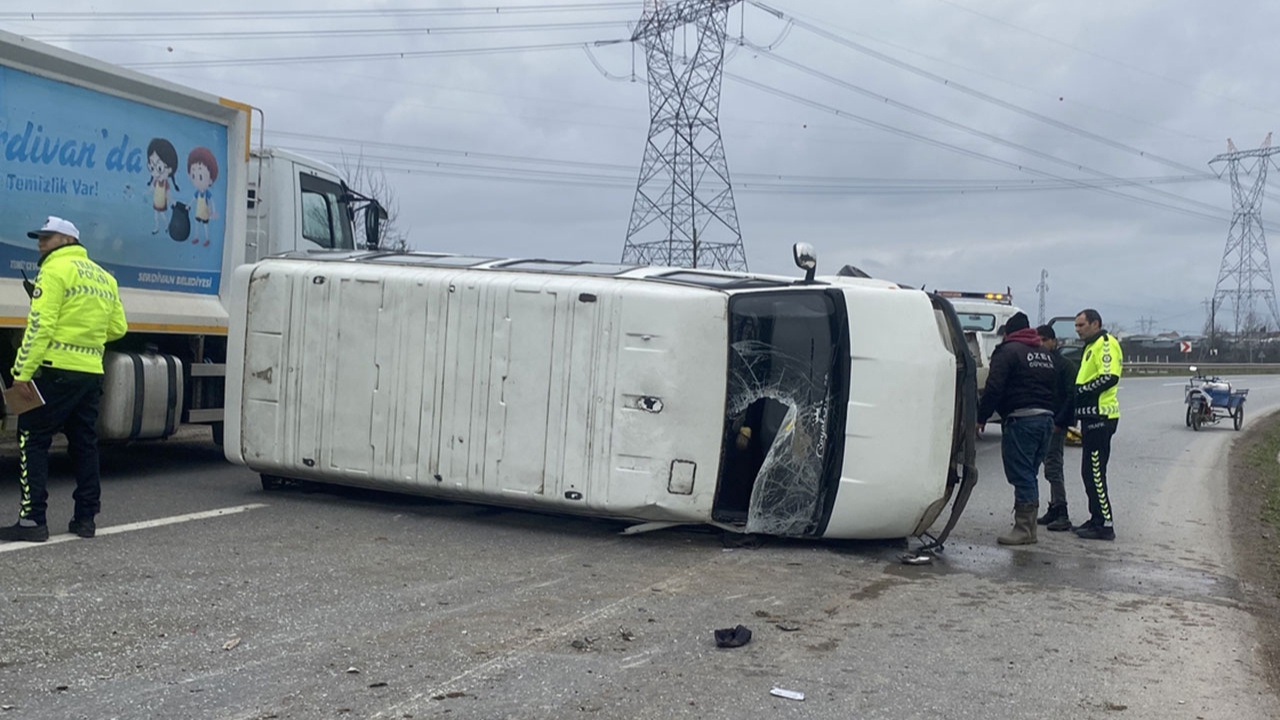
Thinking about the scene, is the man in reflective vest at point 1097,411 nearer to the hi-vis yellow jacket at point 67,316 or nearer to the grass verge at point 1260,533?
the grass verge at point 1260,533

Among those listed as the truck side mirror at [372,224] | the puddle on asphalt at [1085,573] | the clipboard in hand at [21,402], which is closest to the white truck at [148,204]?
the truck side mirror at [372,224]

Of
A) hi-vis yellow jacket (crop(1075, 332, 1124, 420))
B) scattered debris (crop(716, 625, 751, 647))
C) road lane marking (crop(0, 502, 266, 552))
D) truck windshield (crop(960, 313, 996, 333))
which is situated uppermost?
truck windshield (crop(960, 313, 996, 333))

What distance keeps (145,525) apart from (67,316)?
1419 mm

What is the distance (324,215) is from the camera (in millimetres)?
11477

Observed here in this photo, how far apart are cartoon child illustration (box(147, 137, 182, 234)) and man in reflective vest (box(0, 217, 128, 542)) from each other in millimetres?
2683

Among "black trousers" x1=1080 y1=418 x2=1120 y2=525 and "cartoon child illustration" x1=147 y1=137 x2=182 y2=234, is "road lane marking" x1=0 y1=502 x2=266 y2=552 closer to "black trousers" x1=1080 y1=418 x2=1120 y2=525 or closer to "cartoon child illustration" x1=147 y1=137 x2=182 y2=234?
"cartoon child illustration" x1=147 y1=137 x2=182 y2=234

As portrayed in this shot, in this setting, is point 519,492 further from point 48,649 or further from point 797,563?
point 48,649

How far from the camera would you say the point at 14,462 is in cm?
1037

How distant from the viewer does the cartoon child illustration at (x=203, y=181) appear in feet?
33.1

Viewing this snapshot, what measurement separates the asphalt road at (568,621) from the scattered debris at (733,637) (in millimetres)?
66

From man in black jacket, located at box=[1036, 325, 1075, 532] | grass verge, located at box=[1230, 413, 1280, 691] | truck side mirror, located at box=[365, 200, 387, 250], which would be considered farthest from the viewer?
truck side mirror, located at box=[365, 200, 387, 250]

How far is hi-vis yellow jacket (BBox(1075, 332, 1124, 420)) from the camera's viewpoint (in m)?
9.12

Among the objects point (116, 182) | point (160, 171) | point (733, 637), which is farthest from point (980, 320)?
point (733, 637)

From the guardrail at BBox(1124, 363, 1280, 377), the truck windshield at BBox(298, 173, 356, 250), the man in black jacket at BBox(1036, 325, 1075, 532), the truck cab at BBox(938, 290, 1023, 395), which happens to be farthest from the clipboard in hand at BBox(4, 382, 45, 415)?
the guardrail at BBox(1124, 363, 1280, 377)
